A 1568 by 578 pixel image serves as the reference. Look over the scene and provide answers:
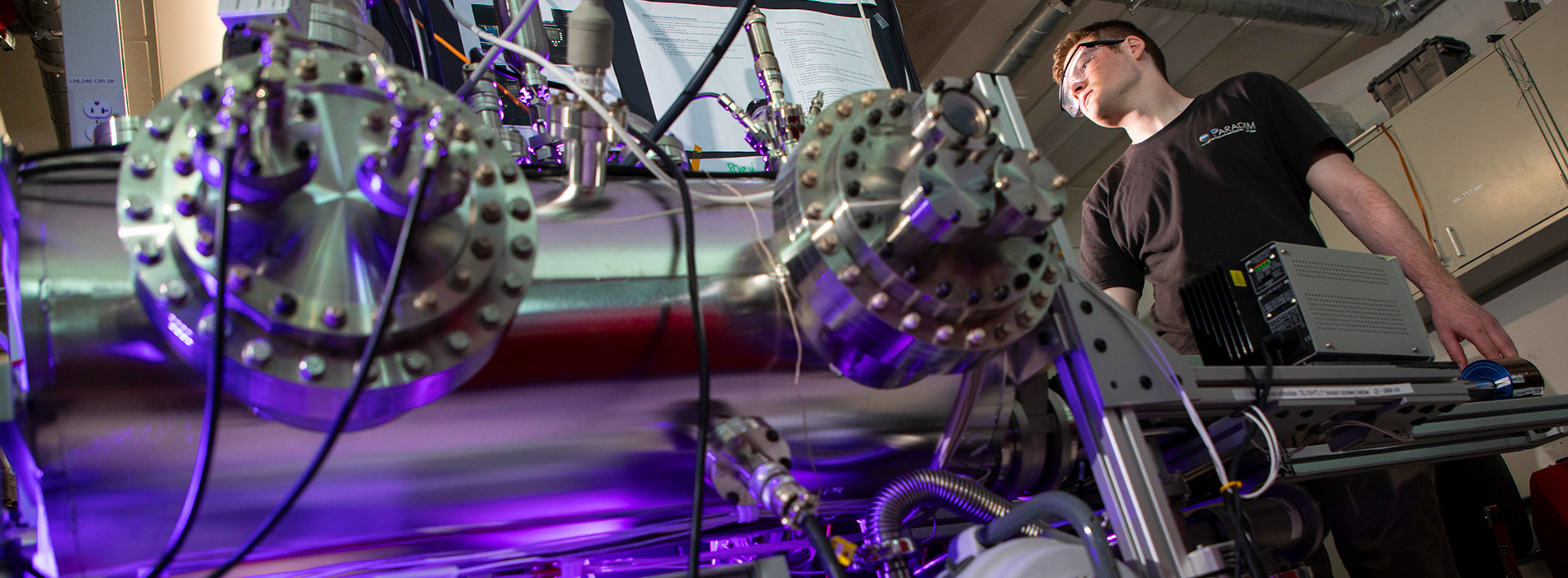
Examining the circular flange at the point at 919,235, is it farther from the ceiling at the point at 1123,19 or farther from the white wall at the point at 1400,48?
→ the white wall at the point at 1400,48

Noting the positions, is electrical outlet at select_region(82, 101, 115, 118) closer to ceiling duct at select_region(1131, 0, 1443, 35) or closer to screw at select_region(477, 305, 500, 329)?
screw at select_region(477, 305, 500, 329)

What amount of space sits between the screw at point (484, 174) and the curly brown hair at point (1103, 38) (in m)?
2.15

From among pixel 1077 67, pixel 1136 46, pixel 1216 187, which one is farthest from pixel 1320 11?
pixel 1216 187

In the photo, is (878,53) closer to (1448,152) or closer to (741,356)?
(741,356)

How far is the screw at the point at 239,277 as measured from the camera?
1.81 feet


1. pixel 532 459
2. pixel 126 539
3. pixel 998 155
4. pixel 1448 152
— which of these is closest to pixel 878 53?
pixel 998 155

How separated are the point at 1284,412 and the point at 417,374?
0.90 m

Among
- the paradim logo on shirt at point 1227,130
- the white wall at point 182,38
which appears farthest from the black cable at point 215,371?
the paradim logo on shirt at point 1227,130

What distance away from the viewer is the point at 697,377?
78 centimetres

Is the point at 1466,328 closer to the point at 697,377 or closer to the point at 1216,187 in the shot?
the point at 1216,187

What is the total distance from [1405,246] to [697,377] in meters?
1.53

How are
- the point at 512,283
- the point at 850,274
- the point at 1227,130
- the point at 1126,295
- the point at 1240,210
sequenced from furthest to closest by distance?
the point at 1126,295, the point at 1227,130, the point at 1240,210, the point at 850,274, the point at 512,283

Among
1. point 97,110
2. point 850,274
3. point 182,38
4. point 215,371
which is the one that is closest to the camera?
point 215,371

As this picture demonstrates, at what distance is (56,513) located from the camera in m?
0.62
